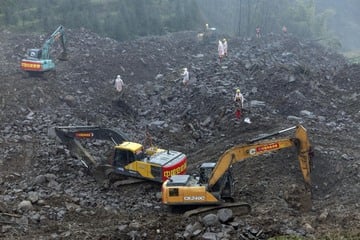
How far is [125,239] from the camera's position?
1136 cm

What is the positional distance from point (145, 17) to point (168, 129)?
29.9m

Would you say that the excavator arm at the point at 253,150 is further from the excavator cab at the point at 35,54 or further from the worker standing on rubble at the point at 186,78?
the excavator cab at the point at 35,54

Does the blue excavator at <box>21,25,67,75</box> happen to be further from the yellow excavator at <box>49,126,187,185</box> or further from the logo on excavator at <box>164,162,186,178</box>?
the logo on excavator at <box>164,162,186,178</box>

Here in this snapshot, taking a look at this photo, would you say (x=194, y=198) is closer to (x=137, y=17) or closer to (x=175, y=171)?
(x=175, y=171)

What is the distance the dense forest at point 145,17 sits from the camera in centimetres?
4391

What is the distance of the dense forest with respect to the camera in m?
43.9

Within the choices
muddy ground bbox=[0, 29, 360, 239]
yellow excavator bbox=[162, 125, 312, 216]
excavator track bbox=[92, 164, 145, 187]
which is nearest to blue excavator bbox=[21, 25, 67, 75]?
muddy ground bbox=[0, 29, 360, 239]

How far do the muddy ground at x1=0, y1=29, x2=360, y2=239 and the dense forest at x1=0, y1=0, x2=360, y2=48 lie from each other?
9.44m

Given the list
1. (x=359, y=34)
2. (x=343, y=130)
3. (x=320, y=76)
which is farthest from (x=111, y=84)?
(x=359, y=34)

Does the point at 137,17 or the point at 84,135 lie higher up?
the point at 84,135

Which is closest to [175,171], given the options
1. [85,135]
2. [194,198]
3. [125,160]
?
[125,160]

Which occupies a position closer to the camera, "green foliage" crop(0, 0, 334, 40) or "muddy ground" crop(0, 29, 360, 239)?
"muddy ground" crop(0, 29, 360, 239)

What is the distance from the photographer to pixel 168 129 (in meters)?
20.8

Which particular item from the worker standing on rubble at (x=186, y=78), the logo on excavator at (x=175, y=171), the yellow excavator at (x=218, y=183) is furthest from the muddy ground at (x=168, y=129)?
the logo on excavator at (x=175, y=171)
